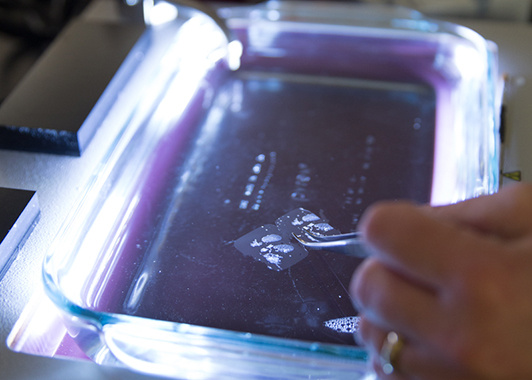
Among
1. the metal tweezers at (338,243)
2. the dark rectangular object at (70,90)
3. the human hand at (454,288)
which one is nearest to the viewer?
the human hand at (454,288)

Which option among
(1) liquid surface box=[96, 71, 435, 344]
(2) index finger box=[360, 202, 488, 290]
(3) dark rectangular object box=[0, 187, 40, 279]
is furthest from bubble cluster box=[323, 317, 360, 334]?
(3) dark rectangular object box=[0, 187, 40, 279]

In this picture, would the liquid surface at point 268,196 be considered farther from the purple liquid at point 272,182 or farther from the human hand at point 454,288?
the human hand at point 454,288

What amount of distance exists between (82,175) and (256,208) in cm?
19

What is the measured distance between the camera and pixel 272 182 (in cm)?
60

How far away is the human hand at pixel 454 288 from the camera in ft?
1.01

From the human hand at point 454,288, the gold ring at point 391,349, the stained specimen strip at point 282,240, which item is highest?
the human hand at point 454,288

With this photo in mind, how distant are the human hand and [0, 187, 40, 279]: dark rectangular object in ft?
1.00

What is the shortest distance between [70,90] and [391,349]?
1.57ft

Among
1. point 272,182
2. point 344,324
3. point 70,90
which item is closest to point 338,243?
point 344,324

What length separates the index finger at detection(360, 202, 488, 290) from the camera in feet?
1.04

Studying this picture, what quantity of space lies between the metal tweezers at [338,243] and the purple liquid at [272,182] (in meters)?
0.01

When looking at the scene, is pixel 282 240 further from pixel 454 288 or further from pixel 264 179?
pixel 454 288

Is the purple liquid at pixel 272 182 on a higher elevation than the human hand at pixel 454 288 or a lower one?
lower

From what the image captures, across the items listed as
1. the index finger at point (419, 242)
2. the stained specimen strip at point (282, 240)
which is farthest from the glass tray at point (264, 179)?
the index finger at point (419, 242)
